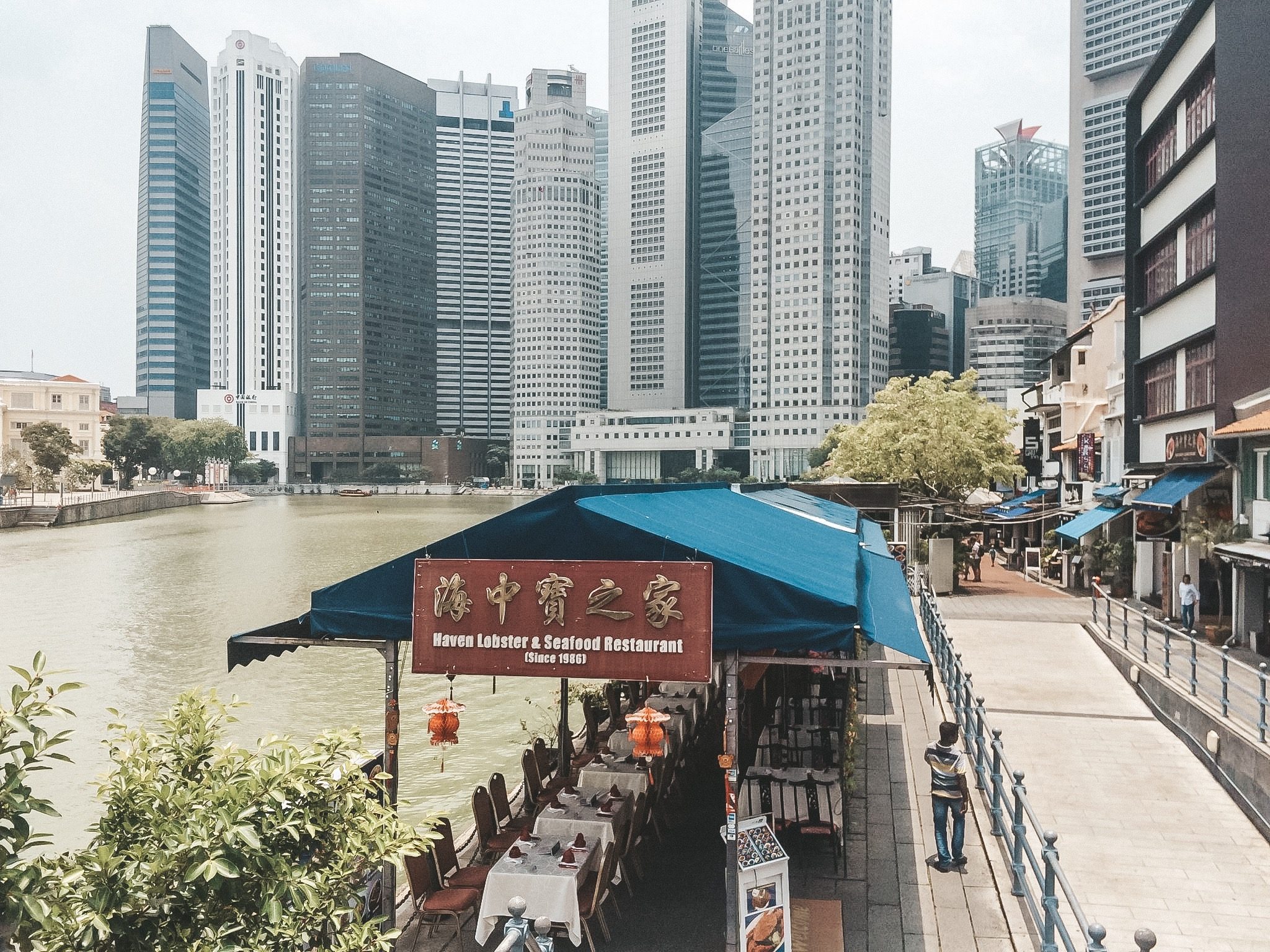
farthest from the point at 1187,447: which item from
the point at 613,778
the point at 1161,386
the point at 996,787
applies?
the point at 613,778

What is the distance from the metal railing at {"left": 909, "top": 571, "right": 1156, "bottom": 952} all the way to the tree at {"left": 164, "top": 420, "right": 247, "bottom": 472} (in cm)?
13762

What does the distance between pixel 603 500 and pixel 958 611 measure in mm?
22836

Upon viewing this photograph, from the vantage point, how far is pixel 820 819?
27.2 ft

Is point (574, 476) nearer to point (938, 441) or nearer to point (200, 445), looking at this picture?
point (200, 445)

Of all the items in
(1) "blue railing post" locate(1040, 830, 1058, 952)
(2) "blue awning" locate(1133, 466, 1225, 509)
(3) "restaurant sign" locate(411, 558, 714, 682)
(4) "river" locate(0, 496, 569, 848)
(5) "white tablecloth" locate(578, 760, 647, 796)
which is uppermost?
(2) "blue awning" locate(1133, 466, 1225, 509)

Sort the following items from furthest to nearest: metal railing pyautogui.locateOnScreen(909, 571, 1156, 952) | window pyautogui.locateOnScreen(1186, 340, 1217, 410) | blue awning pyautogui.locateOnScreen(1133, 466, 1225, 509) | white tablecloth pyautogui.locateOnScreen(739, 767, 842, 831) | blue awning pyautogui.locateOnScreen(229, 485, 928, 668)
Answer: blue awning pyautogui.locateOnScreen(1133, 466, 1225, 509) → window pyautogui.locateOnScreen(1186, 340, 1217, 410) → white tablecloth pyautogui.locateOnScreen(739, 767, 842, 831) → blue awning pyautogui.locateOnScreen(229, 485, 928, 668) → metal railing pyautogui.locateOnScreen(909, 571, 1156, 952)

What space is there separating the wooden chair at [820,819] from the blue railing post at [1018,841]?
1.45 meters

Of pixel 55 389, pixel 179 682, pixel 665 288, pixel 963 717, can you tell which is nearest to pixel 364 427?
pixel 665 288

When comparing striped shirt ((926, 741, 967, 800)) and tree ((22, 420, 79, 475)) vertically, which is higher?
tree ((22, 420, 79, 475))

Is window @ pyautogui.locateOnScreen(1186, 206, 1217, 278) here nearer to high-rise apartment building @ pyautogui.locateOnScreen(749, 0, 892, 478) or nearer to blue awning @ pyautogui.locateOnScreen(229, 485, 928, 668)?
blue awning @ pyautogui.locateOnScreen(229, 485, 928, 668)

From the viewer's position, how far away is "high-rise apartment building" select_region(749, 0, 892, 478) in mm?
154875

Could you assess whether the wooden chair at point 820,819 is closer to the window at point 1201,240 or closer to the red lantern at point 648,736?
the red lantern at point 648,736

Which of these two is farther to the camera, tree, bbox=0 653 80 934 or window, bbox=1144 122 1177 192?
window, bbox=1144 122 1177 192

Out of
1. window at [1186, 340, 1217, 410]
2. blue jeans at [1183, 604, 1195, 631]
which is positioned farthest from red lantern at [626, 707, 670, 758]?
window at [1186, 340, 1217, 410]
